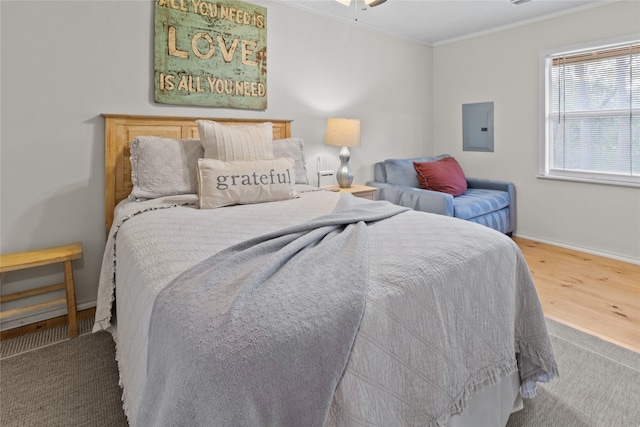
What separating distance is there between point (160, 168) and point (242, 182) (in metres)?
0.55

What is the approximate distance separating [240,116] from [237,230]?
1748mm

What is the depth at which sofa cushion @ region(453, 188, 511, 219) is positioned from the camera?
3.44 meters

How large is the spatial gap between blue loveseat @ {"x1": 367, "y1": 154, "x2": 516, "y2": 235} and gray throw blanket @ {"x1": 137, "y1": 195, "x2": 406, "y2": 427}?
8.40 ft

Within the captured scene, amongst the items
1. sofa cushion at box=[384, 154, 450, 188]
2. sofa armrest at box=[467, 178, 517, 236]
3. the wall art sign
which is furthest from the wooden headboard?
sofa armrest at box=[467, 178, 517, 236]

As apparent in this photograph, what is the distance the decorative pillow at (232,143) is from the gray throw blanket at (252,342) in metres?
1.42

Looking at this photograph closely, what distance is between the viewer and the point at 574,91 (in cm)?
363

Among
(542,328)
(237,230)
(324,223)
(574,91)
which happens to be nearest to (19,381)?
(237,230)

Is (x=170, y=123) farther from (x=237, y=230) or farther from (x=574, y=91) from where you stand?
(x=574, y=91)

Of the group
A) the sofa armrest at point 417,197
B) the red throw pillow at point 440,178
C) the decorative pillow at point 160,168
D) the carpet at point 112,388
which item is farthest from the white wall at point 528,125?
the decorative pillow at point 160,168

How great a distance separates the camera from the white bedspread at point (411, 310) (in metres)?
0.96

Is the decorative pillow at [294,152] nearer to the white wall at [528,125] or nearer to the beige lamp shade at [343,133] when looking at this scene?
the beige lamp shade at [343,133]

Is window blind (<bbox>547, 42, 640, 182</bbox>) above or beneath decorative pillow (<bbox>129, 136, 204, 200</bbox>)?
above

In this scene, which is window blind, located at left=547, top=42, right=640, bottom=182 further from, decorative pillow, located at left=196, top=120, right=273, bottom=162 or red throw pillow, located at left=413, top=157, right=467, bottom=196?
decorative pillow, located at left=196, top=120, right=273, bottom=162

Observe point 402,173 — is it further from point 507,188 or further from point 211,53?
point 211,53
